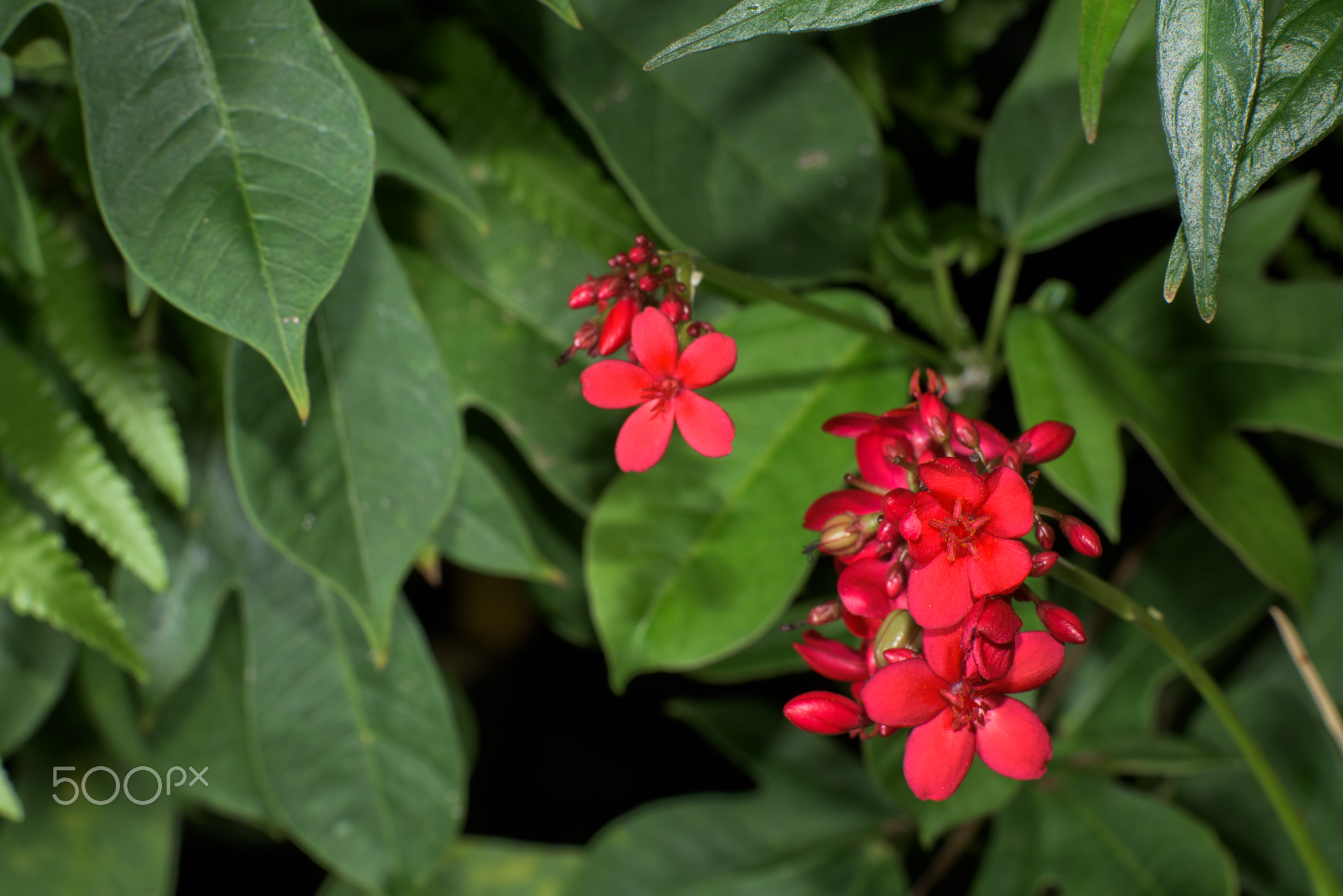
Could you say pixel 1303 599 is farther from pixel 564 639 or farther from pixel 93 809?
pixel 93 809

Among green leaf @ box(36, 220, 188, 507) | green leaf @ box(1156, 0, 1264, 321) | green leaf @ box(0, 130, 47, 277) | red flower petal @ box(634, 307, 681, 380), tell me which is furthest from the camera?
green leaf @ box(36, 220, 188, 507)

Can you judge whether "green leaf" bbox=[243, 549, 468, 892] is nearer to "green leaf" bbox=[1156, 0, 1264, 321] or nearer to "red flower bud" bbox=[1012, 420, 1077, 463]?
"red flower bud" bbox=[1012, 420, 1077, 463]

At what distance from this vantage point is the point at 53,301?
41.8 inches

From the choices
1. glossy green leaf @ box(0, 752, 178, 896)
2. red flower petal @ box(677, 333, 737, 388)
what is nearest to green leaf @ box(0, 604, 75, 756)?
Result: glossy green leaf @ box(0, 752, 178, 896)

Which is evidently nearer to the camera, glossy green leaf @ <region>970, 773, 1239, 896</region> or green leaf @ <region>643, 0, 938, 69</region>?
green leaf @ <region>643, 0, 938, 69</region>

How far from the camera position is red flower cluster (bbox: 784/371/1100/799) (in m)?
0.53

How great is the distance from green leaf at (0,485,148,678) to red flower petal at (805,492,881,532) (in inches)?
30.0

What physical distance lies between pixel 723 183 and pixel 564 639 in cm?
89

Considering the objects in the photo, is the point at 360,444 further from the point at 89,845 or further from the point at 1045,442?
the point at 89,845

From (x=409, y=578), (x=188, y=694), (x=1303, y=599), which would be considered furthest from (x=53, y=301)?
(x=1303, y=599)

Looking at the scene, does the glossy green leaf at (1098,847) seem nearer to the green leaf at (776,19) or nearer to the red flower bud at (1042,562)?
the red flower bud at (1042,562)

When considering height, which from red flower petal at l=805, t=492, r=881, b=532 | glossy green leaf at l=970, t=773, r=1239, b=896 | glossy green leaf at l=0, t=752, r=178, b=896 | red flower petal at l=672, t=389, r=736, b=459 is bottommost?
glossy green leaf at l=0, t=752, r=178, b=896

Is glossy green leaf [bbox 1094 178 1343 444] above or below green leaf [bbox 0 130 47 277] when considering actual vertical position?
below

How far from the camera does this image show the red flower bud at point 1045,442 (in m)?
0.62
